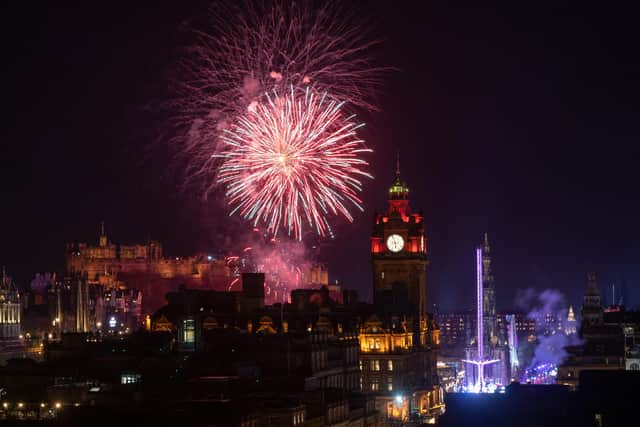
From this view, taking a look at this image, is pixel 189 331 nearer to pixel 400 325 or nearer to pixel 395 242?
pixel 400 325

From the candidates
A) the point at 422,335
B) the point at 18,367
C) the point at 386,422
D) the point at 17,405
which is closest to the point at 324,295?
the point at 422,335

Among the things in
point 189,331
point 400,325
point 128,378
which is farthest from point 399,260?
point 128,378

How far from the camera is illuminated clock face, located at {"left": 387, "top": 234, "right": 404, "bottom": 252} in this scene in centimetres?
18512

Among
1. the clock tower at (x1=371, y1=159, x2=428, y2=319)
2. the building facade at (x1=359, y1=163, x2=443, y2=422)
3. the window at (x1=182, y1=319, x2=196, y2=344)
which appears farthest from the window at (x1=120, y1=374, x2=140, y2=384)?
the clock tower at (x1=371, y1=159, x2=428, y2=319)

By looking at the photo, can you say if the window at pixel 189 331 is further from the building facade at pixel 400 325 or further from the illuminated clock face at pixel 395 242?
the illuminated clock face at pixel 395 242

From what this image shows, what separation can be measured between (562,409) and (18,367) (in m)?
54.8

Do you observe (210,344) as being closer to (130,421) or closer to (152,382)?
(152,382)

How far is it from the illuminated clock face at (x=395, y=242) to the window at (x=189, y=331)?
3750 centimetres

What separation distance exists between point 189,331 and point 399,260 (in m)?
37.9

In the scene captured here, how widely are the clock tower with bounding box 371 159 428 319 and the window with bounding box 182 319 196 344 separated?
34.7 meters

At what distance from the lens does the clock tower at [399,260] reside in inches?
7269

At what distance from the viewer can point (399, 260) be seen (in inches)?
7279

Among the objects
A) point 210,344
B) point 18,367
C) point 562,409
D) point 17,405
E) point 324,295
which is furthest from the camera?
point 324,295

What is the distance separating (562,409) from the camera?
338ft
